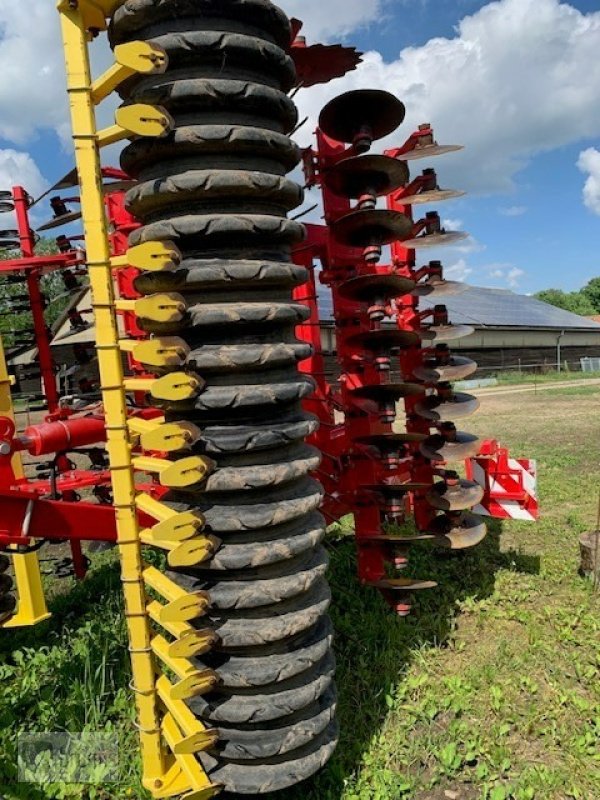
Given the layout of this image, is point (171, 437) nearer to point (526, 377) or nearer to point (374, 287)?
point (374, 287)

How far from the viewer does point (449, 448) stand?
386 centimetres

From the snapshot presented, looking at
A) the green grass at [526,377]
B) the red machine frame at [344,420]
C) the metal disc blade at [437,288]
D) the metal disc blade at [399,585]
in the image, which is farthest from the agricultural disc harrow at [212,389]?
the green grass at [526,377]

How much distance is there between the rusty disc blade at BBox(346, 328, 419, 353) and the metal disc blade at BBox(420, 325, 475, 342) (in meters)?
0.53

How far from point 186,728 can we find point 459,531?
2.42m

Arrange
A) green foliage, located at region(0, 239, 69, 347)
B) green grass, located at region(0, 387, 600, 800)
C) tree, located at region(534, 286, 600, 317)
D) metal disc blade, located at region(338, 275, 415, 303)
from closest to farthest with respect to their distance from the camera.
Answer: green grass, located at region(0, 387, 600, 800), metal disc blade, located at region(338, 275, 415, 303), green foliage, located at region(0, 239, 69, 347), tree, located at region(534, 286, 600, 317)

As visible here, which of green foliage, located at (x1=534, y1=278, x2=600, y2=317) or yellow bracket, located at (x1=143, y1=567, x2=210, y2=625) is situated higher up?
green foliage, located at (x1=534, y1=278, x2=600, y2=317)

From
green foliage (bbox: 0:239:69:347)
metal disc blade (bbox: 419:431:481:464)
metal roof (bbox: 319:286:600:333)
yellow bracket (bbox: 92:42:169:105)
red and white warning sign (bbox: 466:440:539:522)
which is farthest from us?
metal roof (bbox: 319:286:600:333)

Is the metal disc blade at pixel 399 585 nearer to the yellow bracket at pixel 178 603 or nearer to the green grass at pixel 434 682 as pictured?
the green grass at pixel 434 682

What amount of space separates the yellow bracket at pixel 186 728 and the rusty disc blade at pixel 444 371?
2646mm

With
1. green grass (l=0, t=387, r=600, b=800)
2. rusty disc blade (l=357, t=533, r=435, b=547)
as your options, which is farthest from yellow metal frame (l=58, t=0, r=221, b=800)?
rusty disc blade (l=357, t=533, r=435, b=547)

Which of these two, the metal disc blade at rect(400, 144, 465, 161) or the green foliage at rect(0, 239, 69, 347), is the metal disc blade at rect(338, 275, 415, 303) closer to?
the metal disc blade at rect(400, 144, 465, 161)

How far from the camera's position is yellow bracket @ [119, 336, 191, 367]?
167 cm

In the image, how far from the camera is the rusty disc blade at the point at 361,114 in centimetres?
309

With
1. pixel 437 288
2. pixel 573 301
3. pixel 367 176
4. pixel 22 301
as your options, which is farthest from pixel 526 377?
pixel 573 301
